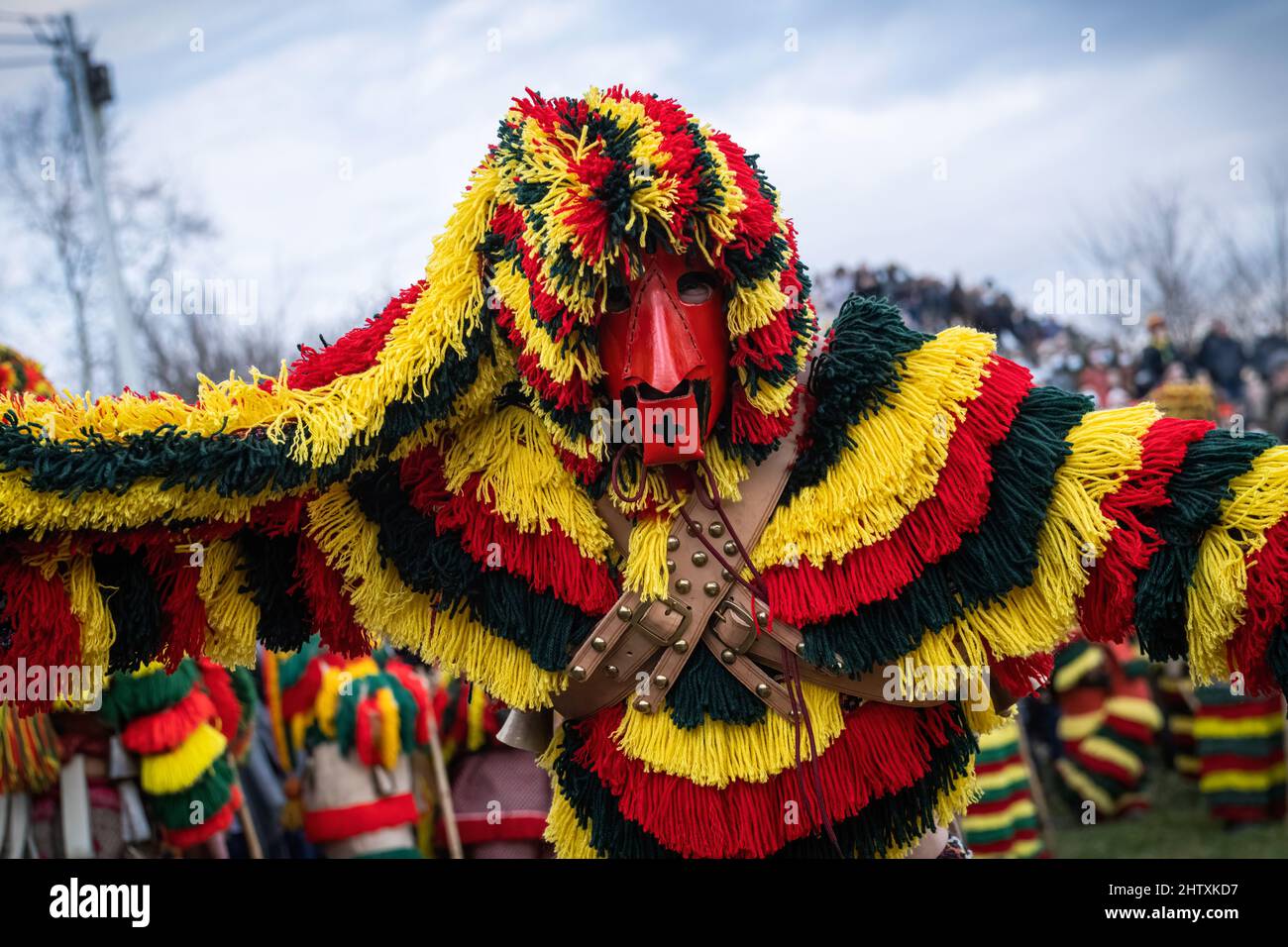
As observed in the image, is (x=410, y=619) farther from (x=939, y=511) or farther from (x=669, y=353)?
(x=939, y=511)

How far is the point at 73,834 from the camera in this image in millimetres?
4195

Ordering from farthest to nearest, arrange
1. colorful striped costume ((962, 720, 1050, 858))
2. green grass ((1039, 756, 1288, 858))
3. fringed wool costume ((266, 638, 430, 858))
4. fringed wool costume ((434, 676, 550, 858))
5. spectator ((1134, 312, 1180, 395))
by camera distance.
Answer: spectator ((1134, 312, 1180, 395)) < green grass ((1039, 756, 1288, 858)) < colorful striped costume ((962, 720, 1050, 858)) < fringed wool costume ((266, 638, 430, 858)) < fringed wool costume ((434, 676, 550, 858))

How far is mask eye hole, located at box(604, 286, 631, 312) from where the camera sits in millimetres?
2377

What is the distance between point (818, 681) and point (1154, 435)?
2.41 ft

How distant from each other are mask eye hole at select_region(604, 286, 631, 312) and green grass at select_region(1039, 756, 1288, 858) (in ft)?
17.2

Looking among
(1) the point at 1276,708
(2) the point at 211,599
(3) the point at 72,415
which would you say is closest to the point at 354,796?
(2) the point at 211,599

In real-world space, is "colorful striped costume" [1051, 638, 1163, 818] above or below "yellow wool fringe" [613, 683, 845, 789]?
below

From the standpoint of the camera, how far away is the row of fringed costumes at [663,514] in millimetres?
2277

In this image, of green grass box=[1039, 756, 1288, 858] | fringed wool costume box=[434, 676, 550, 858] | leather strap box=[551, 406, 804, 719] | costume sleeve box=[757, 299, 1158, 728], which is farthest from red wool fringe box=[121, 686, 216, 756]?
green grass box=[1039, 756, 1288, 858]

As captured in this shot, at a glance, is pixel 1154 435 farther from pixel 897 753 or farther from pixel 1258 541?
pixel 897 753

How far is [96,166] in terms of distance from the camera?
10070mm

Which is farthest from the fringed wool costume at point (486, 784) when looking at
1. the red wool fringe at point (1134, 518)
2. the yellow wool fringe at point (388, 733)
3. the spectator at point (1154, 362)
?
the spectator at point (1154, 362)

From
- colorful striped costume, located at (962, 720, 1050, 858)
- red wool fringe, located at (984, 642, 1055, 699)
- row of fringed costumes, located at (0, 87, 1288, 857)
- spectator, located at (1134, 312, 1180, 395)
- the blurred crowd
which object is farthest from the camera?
spectator, located at (1134, 312, 1180, 395)

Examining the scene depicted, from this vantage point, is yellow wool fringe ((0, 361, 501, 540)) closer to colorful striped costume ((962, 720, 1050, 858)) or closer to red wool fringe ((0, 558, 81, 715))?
red wool fringe ((0, 558, 81, 715))
